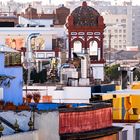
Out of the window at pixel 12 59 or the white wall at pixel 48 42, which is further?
the white wall at pixel 48 42

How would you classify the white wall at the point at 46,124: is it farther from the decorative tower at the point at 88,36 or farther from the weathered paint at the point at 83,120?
the decorative tower at the point at 88,36

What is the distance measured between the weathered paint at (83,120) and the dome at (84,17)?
30.3 metres

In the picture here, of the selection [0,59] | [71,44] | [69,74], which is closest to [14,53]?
[0,59]

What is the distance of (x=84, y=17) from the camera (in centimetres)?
4941

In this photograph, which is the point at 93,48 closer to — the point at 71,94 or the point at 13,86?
the point at 71,94

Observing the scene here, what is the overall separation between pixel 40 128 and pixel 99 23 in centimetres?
3277

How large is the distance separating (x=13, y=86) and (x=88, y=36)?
27047mm

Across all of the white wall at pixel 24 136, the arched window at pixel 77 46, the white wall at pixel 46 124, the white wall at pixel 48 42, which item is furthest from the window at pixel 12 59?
the white wall at pixel 48 42

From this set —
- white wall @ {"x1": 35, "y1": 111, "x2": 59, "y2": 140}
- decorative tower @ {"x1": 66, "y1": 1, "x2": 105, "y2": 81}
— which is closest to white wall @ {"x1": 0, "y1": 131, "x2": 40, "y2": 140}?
white wall @ {"x1": 35, "y1": 111, "x2": 59, "y2": 140}

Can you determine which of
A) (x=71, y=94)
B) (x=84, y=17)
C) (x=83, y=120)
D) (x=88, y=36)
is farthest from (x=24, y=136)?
(x=84, y=17)

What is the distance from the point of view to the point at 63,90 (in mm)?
27344

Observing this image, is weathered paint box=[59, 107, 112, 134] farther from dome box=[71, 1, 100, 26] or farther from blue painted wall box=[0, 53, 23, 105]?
dome box=[71, 1, 100, 26]

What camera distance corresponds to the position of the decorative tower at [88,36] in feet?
154

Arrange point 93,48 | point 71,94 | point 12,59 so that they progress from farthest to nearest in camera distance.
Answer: point 93,48, point 71,94, point 12,59
